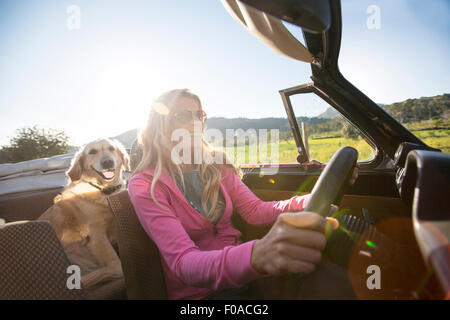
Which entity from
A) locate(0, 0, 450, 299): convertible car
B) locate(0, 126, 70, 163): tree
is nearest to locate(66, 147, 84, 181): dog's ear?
locate(0, 0, 450, 299): convertible car

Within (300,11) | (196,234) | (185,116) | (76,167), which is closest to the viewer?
(300,11)

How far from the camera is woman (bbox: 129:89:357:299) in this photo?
669 millimetres

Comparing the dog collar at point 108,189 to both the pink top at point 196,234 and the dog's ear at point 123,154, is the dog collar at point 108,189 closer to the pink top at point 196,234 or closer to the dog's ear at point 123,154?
the dog's ear at point 123,154

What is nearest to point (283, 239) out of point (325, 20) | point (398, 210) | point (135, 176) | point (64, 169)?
point (325, 20)

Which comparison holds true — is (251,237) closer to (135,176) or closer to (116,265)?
(135,176)

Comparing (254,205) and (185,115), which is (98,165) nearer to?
(185,115)

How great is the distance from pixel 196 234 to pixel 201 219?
0.08 metres

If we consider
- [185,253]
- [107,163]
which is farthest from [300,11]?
[107,163]

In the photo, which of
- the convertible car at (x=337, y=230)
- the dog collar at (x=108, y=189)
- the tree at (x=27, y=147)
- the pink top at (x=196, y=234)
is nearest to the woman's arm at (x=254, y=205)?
the pink top at (x=196, y=234)

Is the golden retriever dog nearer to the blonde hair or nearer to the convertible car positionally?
the convertible car

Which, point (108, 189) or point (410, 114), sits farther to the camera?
point (108, 189)

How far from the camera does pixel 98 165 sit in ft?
10.4

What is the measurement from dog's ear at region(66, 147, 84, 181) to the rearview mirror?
305 centimetres

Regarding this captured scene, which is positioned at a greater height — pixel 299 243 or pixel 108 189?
pixel 299 243
